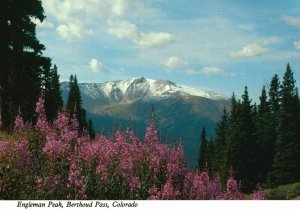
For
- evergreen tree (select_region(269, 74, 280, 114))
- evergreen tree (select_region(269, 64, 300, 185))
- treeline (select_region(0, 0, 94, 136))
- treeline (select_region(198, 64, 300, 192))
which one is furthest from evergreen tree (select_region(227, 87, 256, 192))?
treeline (select_region(0, 0, 94, 136))

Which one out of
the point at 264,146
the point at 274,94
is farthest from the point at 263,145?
the point at 274,94

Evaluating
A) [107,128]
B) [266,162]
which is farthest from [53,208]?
[266,162]

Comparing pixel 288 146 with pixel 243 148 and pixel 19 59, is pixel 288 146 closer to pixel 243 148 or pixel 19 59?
pixel 243 148

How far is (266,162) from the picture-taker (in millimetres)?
74500

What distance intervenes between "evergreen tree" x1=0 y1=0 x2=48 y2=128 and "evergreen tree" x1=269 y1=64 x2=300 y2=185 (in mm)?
45334

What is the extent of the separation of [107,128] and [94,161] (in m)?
1.71

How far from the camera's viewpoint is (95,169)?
8.40 m

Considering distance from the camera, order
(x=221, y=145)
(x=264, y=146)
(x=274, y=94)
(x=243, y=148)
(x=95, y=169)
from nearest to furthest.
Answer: (x=95, y=169) < (x=243, y=148) < (x=264, y=146) < (x=221, y=145) < (x=274, y=94)

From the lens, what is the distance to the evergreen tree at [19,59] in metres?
21.6

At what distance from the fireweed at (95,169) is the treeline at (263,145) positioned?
4272 centimetres

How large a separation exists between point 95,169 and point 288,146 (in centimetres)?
5772

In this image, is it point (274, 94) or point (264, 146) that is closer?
point (264, 146)

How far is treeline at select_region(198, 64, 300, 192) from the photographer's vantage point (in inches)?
2446

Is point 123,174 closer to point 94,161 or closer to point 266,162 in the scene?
point 94,161
